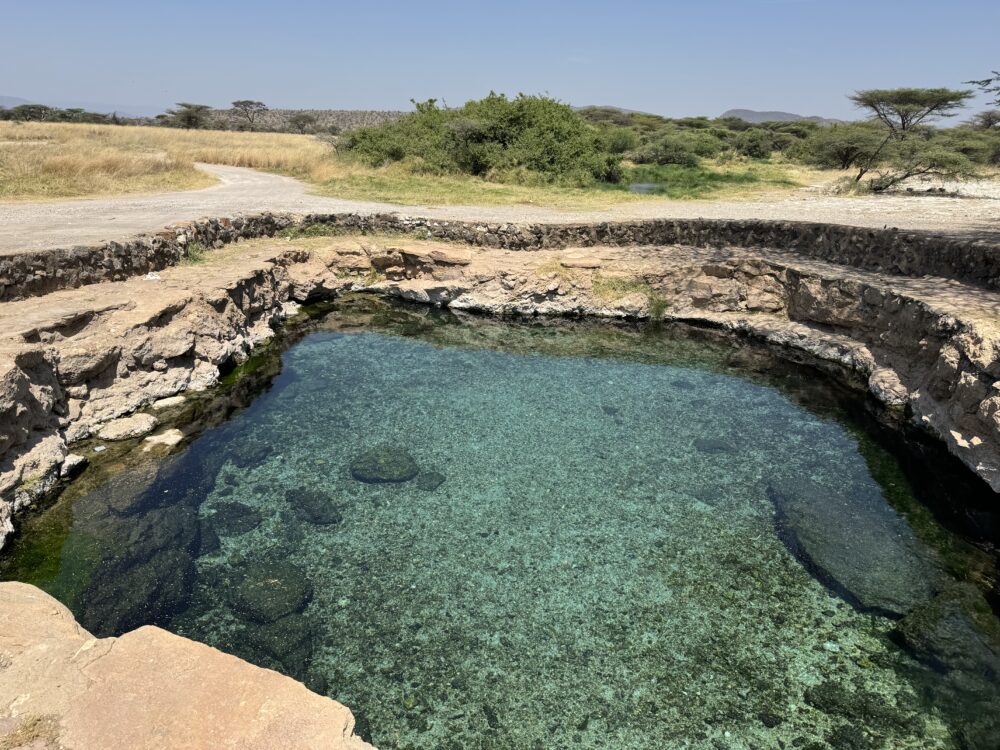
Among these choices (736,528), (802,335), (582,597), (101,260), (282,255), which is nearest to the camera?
(582,597)

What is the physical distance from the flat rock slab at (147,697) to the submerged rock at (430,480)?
13.4 ft

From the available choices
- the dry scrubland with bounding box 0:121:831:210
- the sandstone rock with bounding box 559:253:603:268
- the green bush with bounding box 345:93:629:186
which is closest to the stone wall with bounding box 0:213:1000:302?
the sandstone rock with bounding box 559:253:603:268

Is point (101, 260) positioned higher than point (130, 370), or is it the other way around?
point (101, 260)

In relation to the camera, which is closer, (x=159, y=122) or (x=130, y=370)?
(x=130, y=370)

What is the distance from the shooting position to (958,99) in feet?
85.6

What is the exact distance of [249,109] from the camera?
75.7 m

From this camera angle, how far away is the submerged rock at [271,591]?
5.63 metres

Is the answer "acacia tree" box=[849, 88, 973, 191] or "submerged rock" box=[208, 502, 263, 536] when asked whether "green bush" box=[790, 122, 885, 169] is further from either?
"submerged rock" box=[208, 502, 263, 536]

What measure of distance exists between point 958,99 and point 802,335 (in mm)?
21979

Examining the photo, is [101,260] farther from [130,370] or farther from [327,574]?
[327,574]

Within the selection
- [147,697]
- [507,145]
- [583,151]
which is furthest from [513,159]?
[147,697]

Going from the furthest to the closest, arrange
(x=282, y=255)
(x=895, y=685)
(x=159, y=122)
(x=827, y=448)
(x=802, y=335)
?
(x=159, y=122), (x=282, y=255), (x=802, y=335), (x=827, y=448), (x=895, y=685)

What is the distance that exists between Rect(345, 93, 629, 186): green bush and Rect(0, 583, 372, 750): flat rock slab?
899 inches

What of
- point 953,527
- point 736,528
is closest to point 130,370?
point 736,528
